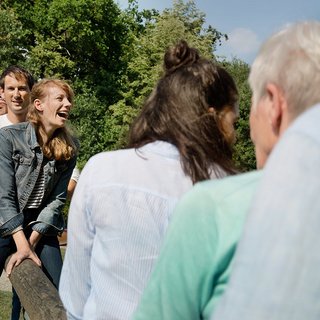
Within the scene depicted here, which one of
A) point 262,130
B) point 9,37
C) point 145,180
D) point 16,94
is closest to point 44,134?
point 16,94

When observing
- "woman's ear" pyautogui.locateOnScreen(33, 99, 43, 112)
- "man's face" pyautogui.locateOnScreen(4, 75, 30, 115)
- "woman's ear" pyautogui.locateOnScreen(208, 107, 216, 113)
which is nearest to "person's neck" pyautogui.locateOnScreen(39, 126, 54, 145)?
"woman's ear" pyautogui.locateOnScreen(33, 99, 43, 112)

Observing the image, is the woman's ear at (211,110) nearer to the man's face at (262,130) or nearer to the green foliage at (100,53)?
the man's face at (262,130)

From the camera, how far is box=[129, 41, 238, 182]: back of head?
6.96ft

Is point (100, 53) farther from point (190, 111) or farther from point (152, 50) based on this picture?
point (190, 111)

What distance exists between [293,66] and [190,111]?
2.71 ft

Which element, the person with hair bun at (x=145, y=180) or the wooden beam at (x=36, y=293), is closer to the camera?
the person with hair bun at (x=145, y=180)

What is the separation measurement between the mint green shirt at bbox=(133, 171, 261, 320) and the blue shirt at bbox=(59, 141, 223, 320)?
0.68 meters

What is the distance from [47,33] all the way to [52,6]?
195 centimetres

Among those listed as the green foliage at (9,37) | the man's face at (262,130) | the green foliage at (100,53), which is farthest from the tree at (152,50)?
the man's face at (262,130)

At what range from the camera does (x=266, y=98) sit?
135 centimetres

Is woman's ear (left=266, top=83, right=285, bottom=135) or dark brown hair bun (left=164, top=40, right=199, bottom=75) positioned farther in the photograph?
dark brown hair bun (left=164, top=40, right=199, bottom=75)

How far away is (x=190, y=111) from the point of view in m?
2.12

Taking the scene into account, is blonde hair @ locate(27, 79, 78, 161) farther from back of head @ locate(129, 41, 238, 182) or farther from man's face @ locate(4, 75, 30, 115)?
back of head @ locate(129, 41, 238, 182)

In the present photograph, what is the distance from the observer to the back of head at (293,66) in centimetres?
129
